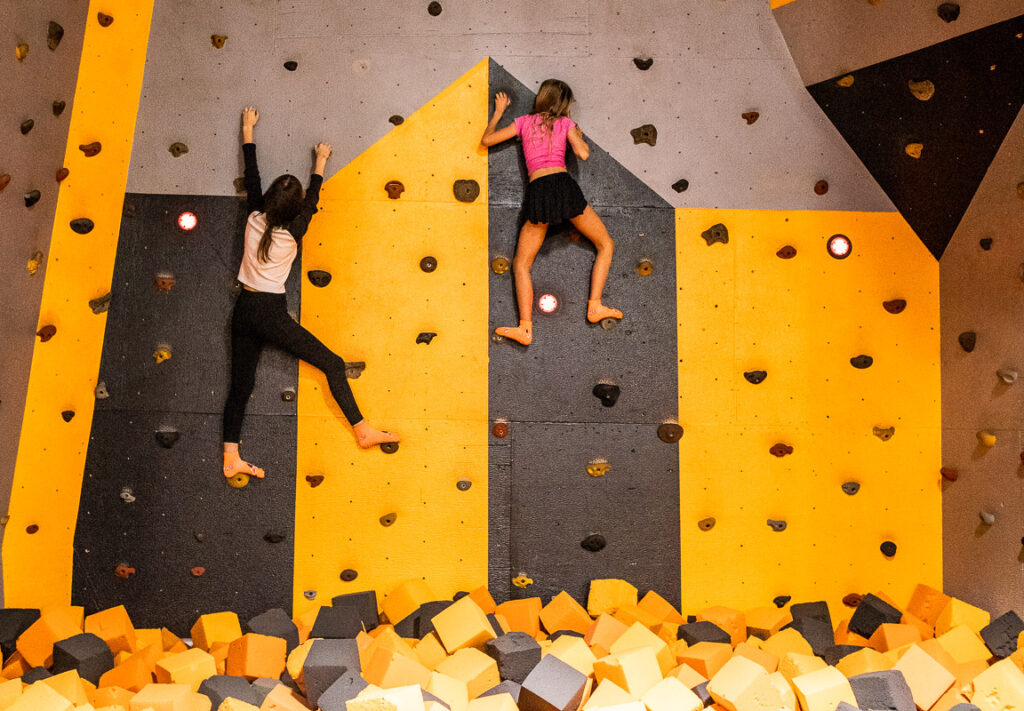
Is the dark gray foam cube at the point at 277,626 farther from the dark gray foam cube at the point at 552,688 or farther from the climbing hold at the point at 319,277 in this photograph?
the climbing hold at the point at 319,277

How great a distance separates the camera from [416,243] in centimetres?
337

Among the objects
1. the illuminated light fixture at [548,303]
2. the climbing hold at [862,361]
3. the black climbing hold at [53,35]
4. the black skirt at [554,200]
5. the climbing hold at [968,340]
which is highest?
the black climbing hold at [53,35]

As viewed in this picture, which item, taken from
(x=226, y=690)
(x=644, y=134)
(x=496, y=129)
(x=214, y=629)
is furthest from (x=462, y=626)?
(x=644, y=134)

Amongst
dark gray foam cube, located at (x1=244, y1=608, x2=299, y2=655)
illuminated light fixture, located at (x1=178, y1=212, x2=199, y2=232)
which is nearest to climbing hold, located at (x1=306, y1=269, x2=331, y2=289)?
illuminated light fixture, located at (x1=178, y1=212, x2=199, y2=232)

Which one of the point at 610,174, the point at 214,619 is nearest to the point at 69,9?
the point at 610,174

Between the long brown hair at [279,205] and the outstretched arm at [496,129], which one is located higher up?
the outstretched arm at [496,129]

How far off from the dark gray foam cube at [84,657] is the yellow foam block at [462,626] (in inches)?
47.0

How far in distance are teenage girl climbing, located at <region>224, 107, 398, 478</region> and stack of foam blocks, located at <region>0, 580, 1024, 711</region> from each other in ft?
2.37

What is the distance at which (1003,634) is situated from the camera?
114 inches

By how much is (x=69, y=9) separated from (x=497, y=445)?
2.51 metres

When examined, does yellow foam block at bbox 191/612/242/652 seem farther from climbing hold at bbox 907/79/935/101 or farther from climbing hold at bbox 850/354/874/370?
climbing hold at bbox 907/79/935/101

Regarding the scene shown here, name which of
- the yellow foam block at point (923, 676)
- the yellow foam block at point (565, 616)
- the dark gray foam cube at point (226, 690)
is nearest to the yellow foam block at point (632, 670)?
the yellow foam block at point (565, 616)

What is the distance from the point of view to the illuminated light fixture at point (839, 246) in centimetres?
340

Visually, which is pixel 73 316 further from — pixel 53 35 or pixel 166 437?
pixel 53 35
